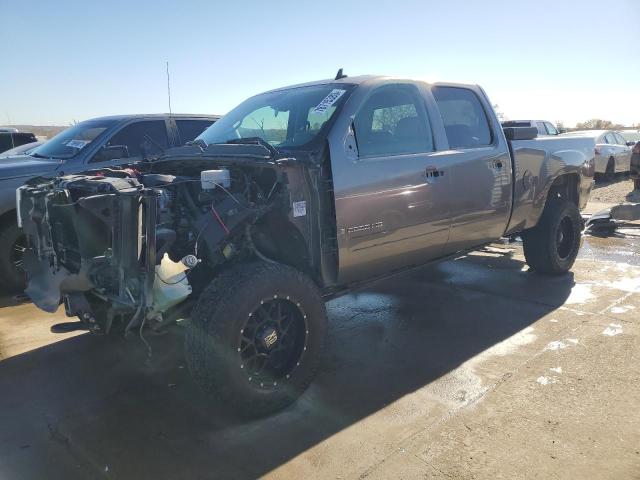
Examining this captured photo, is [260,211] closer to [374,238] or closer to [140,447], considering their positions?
[374,238]

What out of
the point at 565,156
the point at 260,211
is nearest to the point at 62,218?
the point at 260,211

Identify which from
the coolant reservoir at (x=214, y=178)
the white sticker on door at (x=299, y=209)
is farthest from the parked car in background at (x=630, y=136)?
the coolant reservoir at (x=214, y=178)

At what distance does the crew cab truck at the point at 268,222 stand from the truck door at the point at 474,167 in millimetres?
19

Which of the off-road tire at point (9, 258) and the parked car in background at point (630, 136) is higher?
the parked car in background at point (630, 136)

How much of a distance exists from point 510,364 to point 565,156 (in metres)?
2.85

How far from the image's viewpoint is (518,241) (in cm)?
769

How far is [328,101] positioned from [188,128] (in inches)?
145

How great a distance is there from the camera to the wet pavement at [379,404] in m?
2.60

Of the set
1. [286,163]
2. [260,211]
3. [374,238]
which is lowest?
[374,238]

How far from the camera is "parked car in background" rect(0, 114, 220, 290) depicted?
213 inches

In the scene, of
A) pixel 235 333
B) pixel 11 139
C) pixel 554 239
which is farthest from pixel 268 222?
pixel 11 139

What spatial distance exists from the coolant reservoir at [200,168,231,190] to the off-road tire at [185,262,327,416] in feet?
1.79

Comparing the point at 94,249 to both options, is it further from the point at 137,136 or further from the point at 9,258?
the point at 137,136

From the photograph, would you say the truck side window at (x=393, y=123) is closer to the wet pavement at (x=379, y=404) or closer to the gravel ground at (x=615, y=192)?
the wet pavement at (x=379, y=404)
